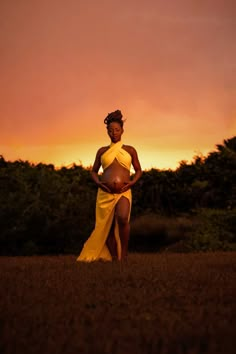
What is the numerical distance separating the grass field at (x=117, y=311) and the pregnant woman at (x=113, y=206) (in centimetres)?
171

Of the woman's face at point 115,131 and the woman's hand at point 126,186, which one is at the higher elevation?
the woman's face at point 115,131

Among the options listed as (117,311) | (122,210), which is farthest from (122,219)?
(117,311)

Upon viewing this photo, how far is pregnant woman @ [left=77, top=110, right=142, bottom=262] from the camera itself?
8.98 m

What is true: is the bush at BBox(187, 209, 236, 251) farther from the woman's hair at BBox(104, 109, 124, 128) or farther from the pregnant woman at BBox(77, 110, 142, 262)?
the woman's hair at BBox(104, 109, 124, 128)

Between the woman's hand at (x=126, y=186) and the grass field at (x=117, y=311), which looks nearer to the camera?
the grass field at (x=117, y=311)

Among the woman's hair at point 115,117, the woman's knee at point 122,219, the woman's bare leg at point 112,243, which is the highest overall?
the woman's hair at point 115,117

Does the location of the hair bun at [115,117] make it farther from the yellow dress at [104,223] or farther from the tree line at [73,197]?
the tree line at [73,197]

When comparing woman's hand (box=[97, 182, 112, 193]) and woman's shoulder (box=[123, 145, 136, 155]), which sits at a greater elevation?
woman's shoulder (box=[123, 145, 136, 155])

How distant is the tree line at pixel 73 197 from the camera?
1298cm

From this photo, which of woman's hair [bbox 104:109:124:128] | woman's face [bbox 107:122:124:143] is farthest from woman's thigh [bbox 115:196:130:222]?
woman's hair [bbox 104:109:124:128]

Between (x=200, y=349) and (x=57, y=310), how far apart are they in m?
1.45

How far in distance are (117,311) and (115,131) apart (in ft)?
16.8

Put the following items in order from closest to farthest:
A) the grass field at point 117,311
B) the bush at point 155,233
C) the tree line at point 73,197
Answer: the grass field at point 117,311, the tree line at point 73,197, the bush at point 155,233

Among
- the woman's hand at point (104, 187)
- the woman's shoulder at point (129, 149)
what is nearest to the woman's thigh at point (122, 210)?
the woman's hand at point (104, 187)
